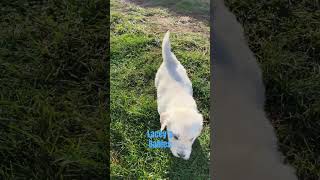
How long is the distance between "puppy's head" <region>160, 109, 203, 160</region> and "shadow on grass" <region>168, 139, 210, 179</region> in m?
0.03

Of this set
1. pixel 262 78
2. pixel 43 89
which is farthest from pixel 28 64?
pixel 262 78

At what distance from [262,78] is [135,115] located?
72 cm

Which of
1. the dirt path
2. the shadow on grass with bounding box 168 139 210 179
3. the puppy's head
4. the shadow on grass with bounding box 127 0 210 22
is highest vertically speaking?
the shadow on grass with bounding box 127 0 210 22

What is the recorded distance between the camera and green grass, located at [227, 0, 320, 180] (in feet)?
9.85

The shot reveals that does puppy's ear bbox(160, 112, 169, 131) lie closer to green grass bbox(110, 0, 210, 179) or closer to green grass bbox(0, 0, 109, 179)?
green grass bbox(110, 0, 210, 179)

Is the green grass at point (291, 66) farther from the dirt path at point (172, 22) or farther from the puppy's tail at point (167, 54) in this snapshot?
the puppy's tail at point (167, 54)

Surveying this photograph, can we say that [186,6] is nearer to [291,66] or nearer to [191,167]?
[291,66]

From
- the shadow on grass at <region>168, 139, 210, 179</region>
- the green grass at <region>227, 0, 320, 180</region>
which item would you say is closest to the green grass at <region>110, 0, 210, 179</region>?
the shadow on grass at <region>168, 139, 210, 179</region>

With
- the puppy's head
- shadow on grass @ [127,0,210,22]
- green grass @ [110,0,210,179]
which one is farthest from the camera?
shadow on grass @ [127,0,210,22]

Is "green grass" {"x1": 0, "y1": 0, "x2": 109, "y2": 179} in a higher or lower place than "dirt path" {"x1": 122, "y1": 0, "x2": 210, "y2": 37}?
lower

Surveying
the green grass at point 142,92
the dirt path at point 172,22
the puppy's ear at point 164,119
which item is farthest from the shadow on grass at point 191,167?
the dirt path at point 172,22

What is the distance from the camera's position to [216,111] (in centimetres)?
306

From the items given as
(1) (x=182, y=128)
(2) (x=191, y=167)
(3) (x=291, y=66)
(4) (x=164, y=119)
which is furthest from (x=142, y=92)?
(3) (x=291, y=66)

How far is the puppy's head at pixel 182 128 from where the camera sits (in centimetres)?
280
